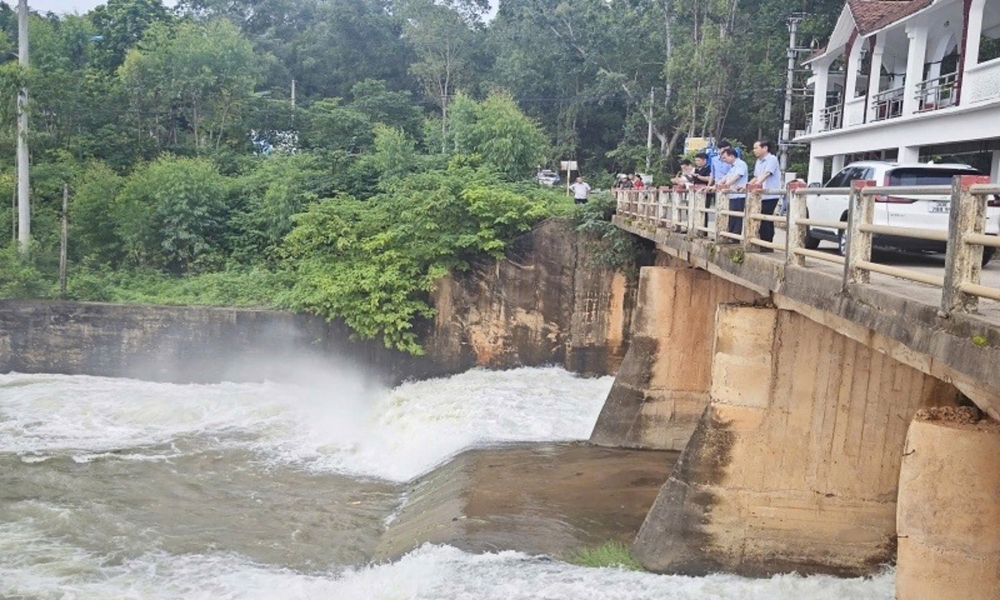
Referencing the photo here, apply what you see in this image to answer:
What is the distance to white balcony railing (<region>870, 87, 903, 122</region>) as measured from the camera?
890 inches

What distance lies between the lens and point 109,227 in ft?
91.5

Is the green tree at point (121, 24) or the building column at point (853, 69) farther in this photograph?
the green tree at point (121, 24)

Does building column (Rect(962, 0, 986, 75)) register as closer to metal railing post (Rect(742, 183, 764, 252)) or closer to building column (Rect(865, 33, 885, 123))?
building column (Rect(865, 33, 885, 123))

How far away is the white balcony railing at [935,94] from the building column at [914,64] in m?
0.14

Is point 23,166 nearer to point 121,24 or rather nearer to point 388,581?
point 121,24

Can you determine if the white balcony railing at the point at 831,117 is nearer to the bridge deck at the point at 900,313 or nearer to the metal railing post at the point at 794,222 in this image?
the bridge deck at the point at 900,313

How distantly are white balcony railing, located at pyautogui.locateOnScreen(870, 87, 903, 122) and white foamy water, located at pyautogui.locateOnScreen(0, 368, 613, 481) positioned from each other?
1129cm

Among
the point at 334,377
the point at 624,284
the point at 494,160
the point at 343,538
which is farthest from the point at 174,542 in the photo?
the point at 494,160

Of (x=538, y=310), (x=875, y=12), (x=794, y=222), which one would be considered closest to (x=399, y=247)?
(x=538, y=310)

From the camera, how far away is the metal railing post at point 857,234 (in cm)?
649

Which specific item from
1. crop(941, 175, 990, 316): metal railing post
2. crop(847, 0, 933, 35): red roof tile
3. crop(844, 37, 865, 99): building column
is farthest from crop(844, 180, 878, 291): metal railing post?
crop(844, 37, 865, 99): building column

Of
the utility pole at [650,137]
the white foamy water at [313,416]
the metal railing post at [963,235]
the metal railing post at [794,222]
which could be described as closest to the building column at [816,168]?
the utility pole at [650,137]

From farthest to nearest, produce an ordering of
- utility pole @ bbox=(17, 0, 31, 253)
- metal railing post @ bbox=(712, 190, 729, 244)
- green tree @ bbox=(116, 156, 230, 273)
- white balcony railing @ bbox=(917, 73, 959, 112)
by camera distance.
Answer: green tree @ bbox=(116, 156, 230, 273) < utility pole @ bbox=(17, 0, 31, 253) < white balcony railing @ bbox=(917, 73, 959, 112) < metal railing post @ bbox=(712, 190, 729, 244)

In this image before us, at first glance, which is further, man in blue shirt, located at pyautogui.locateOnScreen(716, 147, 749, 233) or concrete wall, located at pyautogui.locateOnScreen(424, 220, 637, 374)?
concrete wall, located at pyautogui.locateOnScreen(424, 220, 637, 374)
